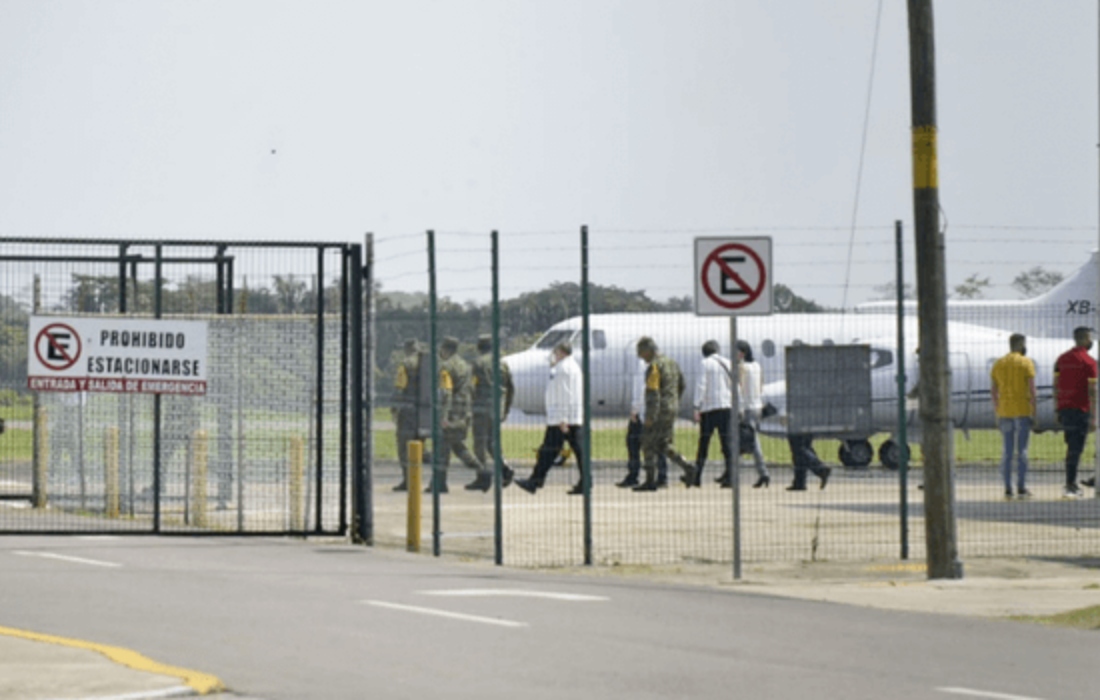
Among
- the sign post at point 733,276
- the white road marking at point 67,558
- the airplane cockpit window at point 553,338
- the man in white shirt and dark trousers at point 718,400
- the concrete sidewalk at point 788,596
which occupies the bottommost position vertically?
the concrete sidewalk at point 788,596

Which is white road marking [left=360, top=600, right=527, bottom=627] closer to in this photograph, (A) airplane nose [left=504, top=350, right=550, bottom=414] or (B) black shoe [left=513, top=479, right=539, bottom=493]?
(B) black shoe [left=513, top=479, right=539, bottom=493]

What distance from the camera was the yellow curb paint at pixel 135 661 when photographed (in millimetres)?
9820

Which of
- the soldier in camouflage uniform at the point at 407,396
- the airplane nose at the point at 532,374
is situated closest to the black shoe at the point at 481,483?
the soldier in camouflage uniform at the point at 407,396

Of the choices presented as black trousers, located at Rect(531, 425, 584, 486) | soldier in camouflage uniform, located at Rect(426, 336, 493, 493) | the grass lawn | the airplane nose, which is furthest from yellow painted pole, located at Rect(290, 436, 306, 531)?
the grass lawn

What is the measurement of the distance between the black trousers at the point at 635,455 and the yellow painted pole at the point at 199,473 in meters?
3.98

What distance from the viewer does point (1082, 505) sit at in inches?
926

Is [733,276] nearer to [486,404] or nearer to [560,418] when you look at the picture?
[560,418]

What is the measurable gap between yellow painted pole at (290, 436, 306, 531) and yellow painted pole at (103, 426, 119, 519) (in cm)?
260

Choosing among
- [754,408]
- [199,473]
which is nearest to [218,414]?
[199,473]

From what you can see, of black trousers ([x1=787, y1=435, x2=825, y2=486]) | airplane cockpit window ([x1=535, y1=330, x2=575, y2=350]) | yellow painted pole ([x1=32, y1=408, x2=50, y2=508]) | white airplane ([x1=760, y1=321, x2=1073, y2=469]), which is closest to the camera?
airplane cockpit window ([x1=535, y1=330, x2=575, y2=350])

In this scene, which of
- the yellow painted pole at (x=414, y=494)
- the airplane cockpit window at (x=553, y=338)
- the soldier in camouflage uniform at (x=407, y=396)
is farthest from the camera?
the airplane cockpit window at (x=553, y=338)

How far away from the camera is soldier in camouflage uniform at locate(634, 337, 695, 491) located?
66.6 feet

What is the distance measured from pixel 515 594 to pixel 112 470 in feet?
27.9

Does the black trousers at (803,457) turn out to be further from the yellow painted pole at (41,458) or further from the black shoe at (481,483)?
the yellow painted pole at (41,458)
